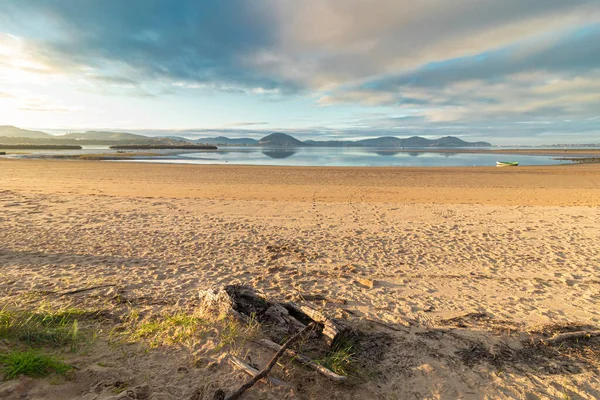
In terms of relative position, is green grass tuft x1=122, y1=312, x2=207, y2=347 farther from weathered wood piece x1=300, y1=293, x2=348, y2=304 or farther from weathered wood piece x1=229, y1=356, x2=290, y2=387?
weathered wood piece x1=300, y1=293, x2=348, y2=304

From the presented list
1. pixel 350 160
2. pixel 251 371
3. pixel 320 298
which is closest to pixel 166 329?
pixel 251 371

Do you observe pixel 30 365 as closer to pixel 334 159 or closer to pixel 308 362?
pixel 308 362

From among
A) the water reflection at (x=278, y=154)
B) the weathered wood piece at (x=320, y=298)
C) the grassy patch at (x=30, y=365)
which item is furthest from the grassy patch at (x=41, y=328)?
the water reflection at (x=278, y=154)

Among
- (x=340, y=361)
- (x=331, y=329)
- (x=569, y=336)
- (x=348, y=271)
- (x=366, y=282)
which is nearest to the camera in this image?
(x=340, y=361)

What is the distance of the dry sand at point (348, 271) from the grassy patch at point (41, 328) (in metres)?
0.57

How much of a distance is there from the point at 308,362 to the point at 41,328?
3484mm

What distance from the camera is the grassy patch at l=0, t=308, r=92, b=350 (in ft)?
12.3

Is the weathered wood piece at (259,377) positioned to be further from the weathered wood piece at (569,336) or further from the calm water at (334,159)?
the calm water at (334,159)

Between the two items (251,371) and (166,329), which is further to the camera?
(166,329)

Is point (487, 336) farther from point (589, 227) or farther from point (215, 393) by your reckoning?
point (589, 227)

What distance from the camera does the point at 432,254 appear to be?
8148mm

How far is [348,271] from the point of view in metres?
7.01

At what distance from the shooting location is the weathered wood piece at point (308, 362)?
3.34 meters

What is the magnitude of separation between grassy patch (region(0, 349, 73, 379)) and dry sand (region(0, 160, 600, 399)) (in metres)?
0.13
